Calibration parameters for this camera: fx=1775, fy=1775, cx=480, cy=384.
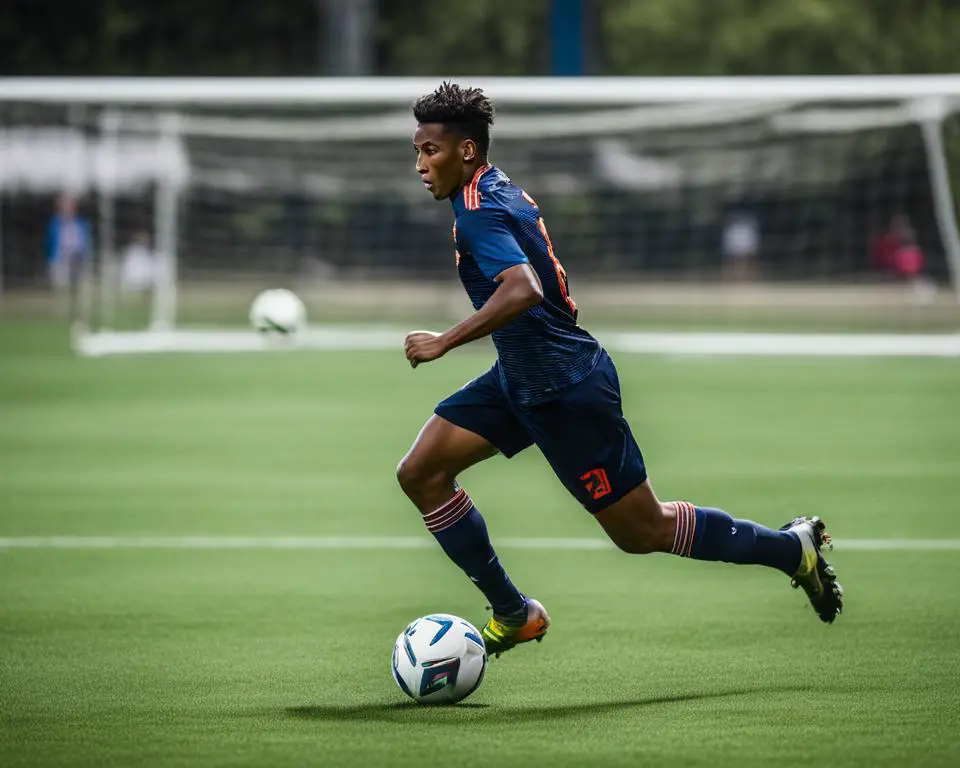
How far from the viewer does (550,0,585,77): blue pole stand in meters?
20.7

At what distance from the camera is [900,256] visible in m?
34.2

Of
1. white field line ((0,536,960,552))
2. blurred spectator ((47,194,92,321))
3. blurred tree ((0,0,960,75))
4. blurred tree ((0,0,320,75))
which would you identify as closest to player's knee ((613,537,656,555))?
white field line ((0,536,960,552))

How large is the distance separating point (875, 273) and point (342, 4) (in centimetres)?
1102

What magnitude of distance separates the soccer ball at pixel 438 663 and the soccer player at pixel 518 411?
40 centimetres

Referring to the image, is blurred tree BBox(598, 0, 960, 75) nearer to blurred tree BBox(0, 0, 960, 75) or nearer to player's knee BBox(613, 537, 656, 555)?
blurred tree BBox(0, 0, 960, 75)

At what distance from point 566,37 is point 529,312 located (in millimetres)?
15310

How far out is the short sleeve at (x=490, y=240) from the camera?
588 cm

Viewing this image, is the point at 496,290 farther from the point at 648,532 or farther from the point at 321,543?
the point at 321,543

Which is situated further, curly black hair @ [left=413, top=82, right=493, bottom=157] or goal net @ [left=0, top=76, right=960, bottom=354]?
goal net @ [left=0, top=76, right=960, bottom=354]

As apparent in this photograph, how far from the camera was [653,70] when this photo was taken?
5019 centimetres

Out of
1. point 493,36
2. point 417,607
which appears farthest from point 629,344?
point 493,36

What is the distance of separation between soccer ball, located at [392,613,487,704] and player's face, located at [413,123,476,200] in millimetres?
1507

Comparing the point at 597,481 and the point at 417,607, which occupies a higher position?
the point at 597,481

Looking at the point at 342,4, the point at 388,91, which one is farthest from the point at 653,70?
the point at 388,91
